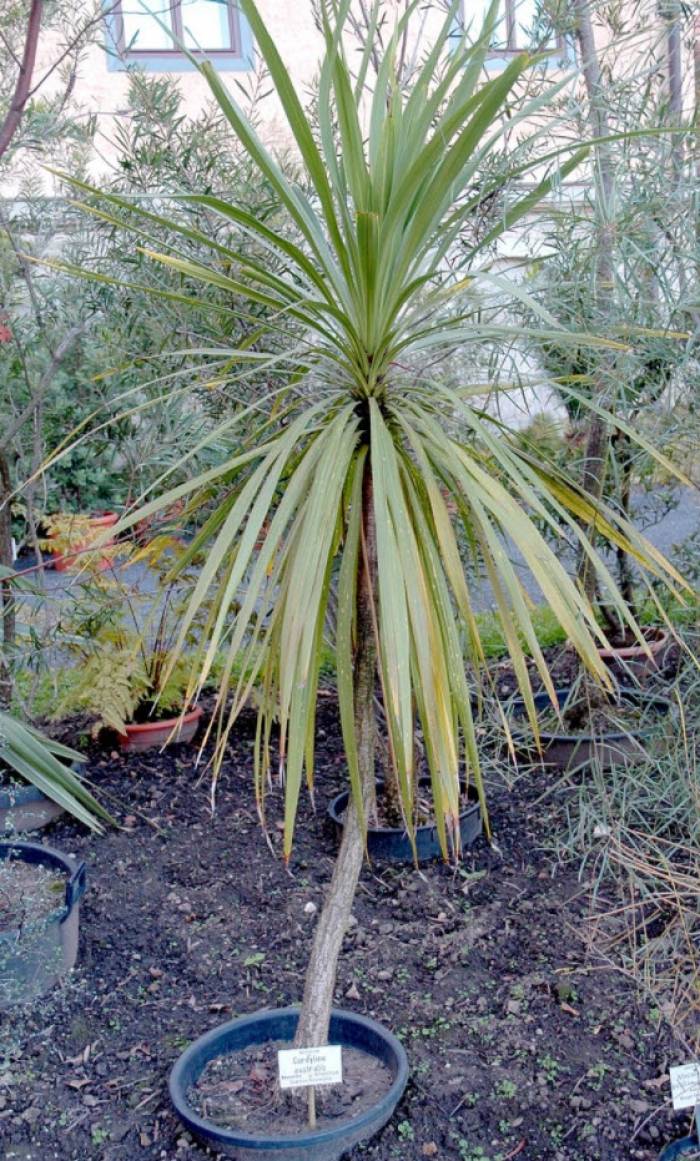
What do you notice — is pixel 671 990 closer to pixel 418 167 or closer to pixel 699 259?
pixel 699 259

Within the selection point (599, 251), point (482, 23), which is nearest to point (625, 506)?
point (599, 251)

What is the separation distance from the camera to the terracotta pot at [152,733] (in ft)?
13.3

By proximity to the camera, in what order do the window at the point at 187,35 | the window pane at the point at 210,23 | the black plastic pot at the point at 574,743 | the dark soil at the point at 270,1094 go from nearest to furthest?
→ the dark soil at the point at 270,1094
the black plastic pot at the point at 574,743
the window at the point at 187,35
the window pane at the point at 210,23

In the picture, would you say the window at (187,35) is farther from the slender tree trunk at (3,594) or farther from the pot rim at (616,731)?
the pot rim at (616,731)

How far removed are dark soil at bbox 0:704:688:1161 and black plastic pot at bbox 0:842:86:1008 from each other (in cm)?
5

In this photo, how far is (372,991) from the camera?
269 cm

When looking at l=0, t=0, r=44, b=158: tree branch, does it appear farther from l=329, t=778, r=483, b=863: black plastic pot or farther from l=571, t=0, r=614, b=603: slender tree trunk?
l=329, t=778, r=483, b=863: black plastic pot

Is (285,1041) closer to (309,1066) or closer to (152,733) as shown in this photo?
(309,1066)

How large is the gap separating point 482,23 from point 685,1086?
9.11 feet

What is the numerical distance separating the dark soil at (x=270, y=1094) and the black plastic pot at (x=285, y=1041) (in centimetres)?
2

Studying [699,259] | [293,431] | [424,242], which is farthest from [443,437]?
[699,259]

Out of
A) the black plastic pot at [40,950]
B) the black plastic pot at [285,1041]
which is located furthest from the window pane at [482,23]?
the black plastic pot at [40,950]

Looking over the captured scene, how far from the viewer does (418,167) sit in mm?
1622

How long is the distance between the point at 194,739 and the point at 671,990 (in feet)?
7.58
